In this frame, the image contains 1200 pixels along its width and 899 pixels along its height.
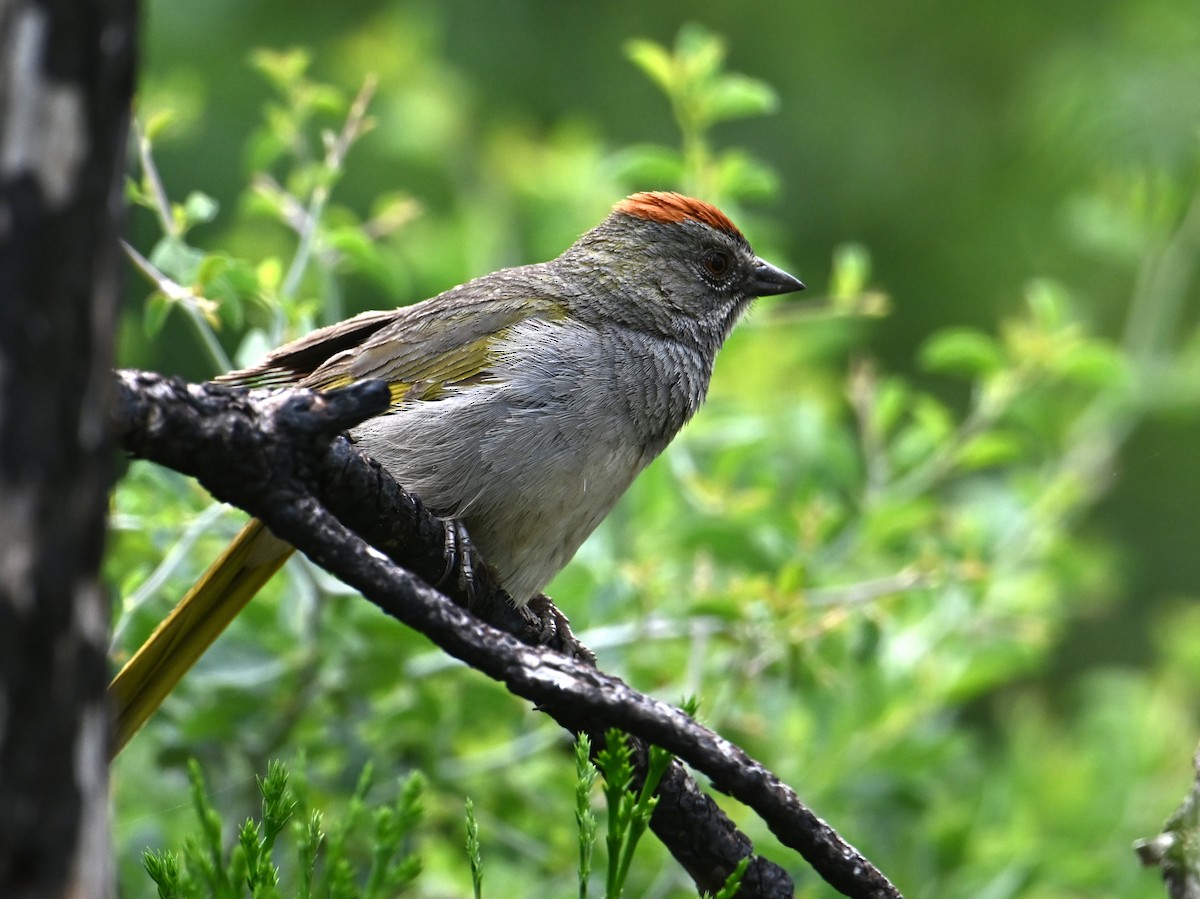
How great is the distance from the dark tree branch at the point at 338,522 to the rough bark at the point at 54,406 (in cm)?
57

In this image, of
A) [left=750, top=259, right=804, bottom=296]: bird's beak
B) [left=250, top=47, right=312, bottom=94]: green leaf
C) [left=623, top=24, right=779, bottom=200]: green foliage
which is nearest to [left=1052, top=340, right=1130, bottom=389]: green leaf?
[left=750, top=259, right=804, bottom=296]: bird's beak

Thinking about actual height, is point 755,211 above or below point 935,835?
above

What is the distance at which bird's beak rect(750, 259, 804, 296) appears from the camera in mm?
4867

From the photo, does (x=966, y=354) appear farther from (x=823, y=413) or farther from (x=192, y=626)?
(x=192, y=626)

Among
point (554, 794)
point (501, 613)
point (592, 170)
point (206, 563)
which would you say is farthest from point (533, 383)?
point (592, 170)

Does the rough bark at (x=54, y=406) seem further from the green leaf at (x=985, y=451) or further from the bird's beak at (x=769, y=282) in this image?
the green leaf at (x=985, y=451)

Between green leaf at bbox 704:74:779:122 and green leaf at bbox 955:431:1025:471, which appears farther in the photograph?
green leaf at bbox 955:431:1025:471

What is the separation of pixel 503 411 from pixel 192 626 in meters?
0.95

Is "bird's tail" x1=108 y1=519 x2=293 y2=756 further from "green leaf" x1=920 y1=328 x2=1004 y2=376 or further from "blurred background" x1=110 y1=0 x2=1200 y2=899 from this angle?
"green leaf" x1=920 y1=328 x2=1004 y2=376

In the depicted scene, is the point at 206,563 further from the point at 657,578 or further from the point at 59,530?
the point at 59,530

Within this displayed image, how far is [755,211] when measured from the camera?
966cm

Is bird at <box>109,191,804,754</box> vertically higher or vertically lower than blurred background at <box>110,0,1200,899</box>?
lower

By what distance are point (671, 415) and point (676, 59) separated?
1567 mm

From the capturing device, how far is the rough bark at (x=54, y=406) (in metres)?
1.25
